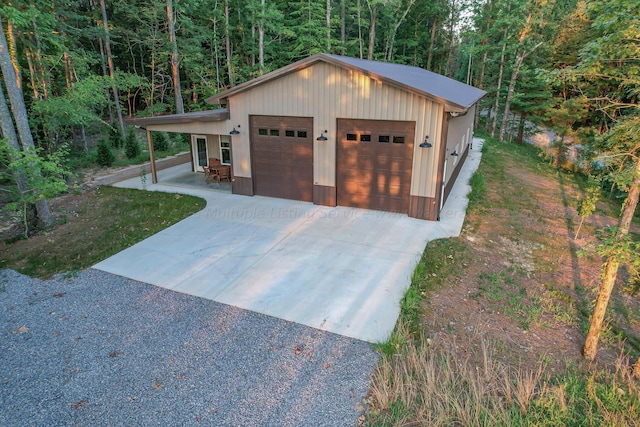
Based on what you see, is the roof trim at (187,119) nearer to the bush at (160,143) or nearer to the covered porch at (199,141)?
the covered porch at (199,141)

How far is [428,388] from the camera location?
4055 mm

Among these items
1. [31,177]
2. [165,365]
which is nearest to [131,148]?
[31,177]

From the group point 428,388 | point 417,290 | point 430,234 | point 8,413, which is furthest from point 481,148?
point 8,413

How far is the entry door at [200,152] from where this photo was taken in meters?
14.0

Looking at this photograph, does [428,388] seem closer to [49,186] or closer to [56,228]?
[49,186]

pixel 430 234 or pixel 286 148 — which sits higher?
pixel 286 148

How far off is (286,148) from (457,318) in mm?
7071

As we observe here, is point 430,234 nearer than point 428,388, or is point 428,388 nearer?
point 428,388

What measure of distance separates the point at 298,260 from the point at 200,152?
868 centimetres

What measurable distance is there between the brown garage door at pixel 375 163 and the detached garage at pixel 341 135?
3 cm

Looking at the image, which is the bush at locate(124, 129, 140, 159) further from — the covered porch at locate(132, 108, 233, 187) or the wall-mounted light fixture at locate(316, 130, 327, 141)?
the wall-mounted light fixture at locate(316, 130, 327, 141)

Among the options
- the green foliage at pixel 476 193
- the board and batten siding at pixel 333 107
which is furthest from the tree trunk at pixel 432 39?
the board and batten siding at pixel 333 107

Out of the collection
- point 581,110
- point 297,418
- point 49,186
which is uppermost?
point 581,110

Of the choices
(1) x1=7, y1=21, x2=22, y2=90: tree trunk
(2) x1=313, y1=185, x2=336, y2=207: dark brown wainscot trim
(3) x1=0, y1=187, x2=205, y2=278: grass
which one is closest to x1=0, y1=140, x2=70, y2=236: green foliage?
(3) x1=0, y1=187, x2=205, y2=278: grass
